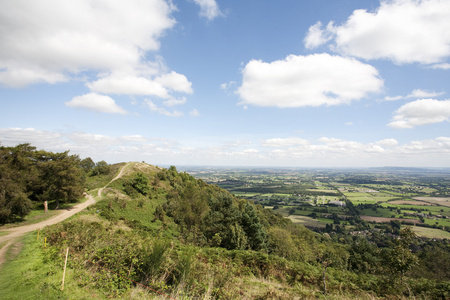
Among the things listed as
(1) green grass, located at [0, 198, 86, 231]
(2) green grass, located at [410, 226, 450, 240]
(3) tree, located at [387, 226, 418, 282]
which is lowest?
→ (2) green grass, located at [410, 226, 450, 240]

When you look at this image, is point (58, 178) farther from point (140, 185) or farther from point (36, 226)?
point (140, 185)

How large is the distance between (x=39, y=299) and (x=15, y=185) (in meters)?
17.1

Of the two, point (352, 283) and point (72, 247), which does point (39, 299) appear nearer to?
point (72, 247)

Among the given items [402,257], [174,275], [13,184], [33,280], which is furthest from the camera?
[13,184]

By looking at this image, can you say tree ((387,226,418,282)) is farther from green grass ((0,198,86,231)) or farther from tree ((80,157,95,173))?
tree ((80,157,95,173))

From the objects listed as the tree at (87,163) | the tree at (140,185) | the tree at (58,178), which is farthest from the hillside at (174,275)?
the tree at (87,163)

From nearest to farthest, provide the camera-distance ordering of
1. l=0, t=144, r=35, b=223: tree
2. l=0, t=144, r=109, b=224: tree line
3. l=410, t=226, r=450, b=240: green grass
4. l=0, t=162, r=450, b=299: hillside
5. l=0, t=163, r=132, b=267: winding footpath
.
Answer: l=0, t=162, r=450, b=299: hillside < l=0, t=163, r=132, b=267: winding footpath < l=0, t=144, r=35, b=223: tree < l=0, t=144, r=109, b=224: tree line < l=410, t=226, r=450, b=240: green grass

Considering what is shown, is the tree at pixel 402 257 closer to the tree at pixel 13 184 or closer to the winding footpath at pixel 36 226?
the winding footpath at pixel 36 226

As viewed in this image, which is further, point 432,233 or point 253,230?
point 432,233

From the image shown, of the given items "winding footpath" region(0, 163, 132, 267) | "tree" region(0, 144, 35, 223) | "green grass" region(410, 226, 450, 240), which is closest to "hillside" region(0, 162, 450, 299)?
"winding footpath" region(0, 163, 132, 267)

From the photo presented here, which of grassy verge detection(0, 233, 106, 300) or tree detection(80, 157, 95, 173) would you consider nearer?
grassy verge detection(0, 233, 106, 300)

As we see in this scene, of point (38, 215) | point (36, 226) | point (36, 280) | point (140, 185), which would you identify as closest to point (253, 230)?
point (36, 280)

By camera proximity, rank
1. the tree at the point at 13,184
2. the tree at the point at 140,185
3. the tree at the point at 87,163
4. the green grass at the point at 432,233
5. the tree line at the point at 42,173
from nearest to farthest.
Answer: the tree at the point at 13,184 → the tree line at the point at 42,173 → the tree at the point at 140,185 → the green grass at the point at 432,233 → the tree at the point at 87,163

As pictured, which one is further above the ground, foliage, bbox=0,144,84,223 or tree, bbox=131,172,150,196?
foliage, bbox=0,144,84,223
